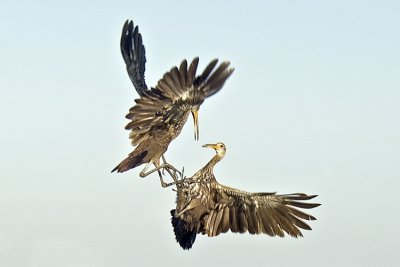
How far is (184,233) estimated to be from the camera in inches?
707

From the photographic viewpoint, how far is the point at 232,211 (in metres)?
18.4

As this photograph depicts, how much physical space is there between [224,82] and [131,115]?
5.43ft

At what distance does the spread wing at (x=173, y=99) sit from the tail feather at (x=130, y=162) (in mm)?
258

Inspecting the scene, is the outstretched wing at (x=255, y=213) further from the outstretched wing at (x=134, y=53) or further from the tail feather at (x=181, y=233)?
the outstretched wing at (x=134, y=53)

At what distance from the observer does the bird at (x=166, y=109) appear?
16641 mm

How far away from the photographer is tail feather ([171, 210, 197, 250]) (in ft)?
58.7

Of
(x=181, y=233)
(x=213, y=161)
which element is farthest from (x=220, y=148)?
(x=181, y=233)

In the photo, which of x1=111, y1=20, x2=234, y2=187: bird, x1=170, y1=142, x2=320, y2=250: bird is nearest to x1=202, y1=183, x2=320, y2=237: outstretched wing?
x1=170, y1=142, x2=320, y2=250: bird

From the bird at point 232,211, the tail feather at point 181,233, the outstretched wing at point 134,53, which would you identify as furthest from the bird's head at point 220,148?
the outstretched wing at point 134,53

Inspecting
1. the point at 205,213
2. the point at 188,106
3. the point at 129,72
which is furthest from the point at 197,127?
the point at 129,72

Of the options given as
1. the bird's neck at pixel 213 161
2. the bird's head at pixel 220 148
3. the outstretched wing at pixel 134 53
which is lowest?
the bird's neck at pixel 213 161

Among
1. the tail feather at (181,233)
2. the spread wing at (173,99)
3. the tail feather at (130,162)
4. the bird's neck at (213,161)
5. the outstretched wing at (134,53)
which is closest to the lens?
the spread wing at (173,99)

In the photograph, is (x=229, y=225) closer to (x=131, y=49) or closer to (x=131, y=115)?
(x=131, y=115)

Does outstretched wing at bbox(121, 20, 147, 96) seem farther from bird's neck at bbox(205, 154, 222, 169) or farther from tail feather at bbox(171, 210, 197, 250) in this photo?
tail feather at bbox(171, 210, 197, 250)
